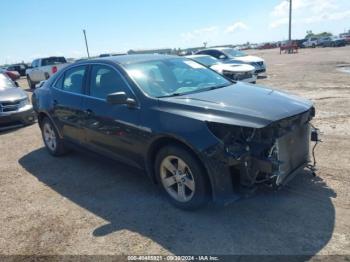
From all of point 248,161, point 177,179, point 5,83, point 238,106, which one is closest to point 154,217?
point 177,179

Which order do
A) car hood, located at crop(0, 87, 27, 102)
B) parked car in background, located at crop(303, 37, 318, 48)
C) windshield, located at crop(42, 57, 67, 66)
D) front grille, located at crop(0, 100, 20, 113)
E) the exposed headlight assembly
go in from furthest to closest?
parked car in background, located at crop(303, 37, 318, 48) < windshield, located at crop(42, 57, 67, 66) < the exposed headlight assembly < car hood, located at crop(0, 87, 27, 102) < front grille, located at crop(0, 100, 20, 113)

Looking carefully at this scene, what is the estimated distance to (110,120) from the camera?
4609 millimetres

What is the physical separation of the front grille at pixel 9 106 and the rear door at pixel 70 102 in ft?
12.0

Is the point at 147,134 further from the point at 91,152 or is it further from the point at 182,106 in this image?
the point at 91,152

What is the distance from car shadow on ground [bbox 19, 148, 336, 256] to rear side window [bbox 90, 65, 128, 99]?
1.30 meters

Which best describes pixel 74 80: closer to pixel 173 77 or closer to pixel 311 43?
pixel 173 77

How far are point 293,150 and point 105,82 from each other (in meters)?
2.64

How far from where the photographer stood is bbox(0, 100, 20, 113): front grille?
897cm

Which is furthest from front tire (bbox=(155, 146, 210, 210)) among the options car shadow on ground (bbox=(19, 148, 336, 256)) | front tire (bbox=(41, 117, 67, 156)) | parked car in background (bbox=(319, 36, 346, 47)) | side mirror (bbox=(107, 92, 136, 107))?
parked car in background (bbox=(319, 36, 346, 47))

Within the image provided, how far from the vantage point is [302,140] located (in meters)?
4.05

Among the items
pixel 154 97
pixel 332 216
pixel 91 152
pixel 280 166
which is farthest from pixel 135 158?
pixel 332 216

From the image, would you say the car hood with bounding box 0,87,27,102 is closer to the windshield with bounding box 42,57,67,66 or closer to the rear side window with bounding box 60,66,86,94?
the rear side window with bounding box 60,66,86,94

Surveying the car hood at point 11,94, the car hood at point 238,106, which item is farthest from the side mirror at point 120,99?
the car hood at point 11,94

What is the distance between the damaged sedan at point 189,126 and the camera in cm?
352
